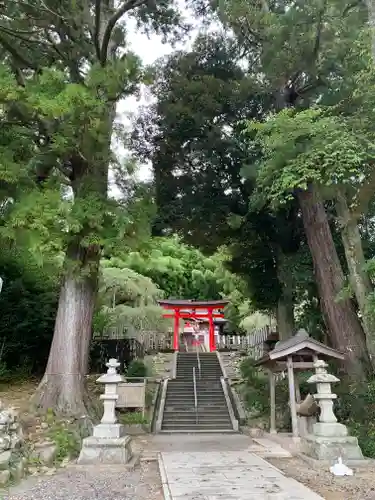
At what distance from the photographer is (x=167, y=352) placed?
22.4m

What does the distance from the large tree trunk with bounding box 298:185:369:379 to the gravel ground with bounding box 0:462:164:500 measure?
18.0 ft

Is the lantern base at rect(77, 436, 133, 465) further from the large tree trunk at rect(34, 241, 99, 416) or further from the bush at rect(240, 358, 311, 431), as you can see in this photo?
the bush at rect(240, 358, 311, 431)

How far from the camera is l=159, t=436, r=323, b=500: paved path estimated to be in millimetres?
4852

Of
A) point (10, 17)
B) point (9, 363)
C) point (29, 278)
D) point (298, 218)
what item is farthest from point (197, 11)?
point (9, 363)

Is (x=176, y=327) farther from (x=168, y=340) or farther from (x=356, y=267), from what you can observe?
(x=356, y=267)

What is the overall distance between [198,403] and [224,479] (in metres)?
8.13

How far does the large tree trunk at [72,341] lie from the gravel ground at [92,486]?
194cm

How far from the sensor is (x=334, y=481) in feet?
19.2

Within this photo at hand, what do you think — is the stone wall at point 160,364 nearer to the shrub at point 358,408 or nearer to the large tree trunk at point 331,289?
the large tree trunk at point 331,289

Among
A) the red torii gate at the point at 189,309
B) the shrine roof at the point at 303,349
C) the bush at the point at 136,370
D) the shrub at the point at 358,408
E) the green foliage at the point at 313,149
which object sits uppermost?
the green foliage at the point at 313,149

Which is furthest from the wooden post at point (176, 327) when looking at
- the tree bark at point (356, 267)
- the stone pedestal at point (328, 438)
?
the stone pedestal at point (328, 438)

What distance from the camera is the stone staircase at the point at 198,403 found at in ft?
39.5

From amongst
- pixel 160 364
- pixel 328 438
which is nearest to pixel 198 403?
pixel 160 364

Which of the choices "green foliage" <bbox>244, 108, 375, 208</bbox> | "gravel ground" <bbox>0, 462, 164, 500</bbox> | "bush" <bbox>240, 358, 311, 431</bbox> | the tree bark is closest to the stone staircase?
"bush" <bbox>240, 358, 311, 431</bbox>
